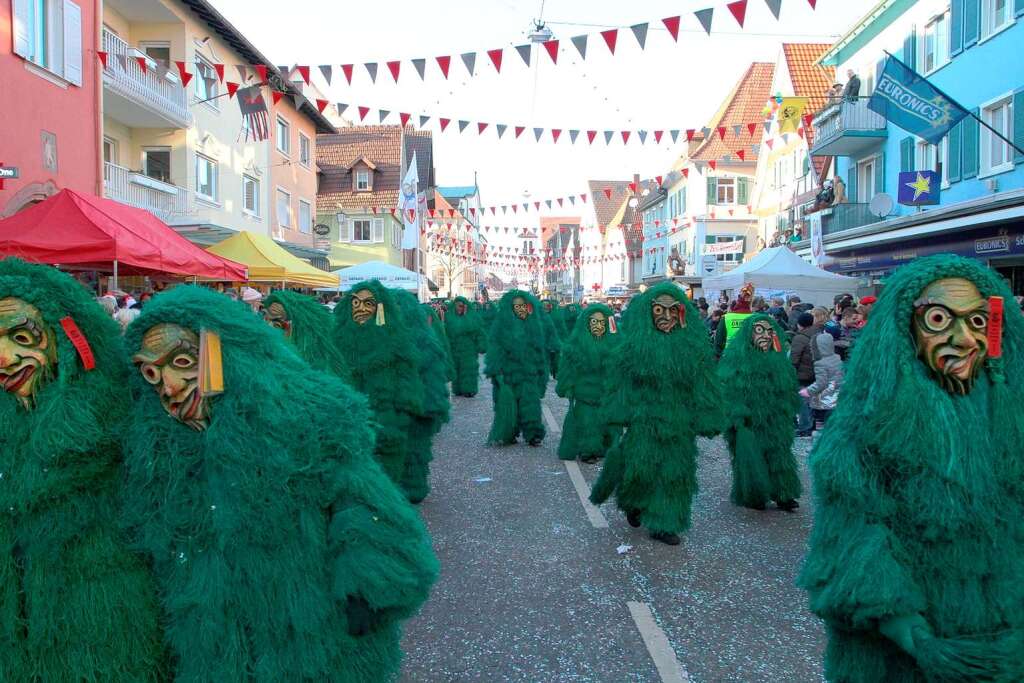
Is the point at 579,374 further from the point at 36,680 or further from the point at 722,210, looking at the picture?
the point at 722,210

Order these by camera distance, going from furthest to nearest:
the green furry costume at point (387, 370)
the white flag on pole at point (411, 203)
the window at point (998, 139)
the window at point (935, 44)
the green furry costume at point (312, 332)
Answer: the white flag on pole at point (411, 203), the window at point (935, 44), the window at point (998, 139), the green furry costume at point (387, 370), the green furry costume at point (312, 332)

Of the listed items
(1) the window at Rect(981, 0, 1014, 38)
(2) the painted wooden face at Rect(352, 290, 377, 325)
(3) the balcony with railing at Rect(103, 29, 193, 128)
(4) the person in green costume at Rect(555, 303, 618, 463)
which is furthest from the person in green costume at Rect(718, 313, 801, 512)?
(3) the balcony with railing at Rect(103, 29, 193, 128)

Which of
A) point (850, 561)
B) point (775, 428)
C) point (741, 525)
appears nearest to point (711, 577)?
point (741, 525)

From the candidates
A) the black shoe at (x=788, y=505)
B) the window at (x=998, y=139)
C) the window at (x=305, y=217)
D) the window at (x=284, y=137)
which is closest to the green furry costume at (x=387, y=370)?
the black shoe at (x=788, y=505)

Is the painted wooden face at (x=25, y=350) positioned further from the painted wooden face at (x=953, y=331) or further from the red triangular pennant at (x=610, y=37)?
the red triangular pennant at (x=610, y=37)

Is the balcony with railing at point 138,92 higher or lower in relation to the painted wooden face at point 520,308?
higher

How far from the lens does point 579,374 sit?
30.5 ft

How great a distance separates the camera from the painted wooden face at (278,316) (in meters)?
5.52

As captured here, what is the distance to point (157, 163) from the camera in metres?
20.0

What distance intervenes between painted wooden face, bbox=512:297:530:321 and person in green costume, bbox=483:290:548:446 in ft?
0.23

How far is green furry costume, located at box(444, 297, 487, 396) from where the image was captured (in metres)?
17.2

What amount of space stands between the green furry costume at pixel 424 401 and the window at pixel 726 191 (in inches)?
1390

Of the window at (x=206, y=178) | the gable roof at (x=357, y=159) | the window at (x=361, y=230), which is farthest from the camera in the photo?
the window at (x=361, y=230)

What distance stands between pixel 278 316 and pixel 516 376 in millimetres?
5470
